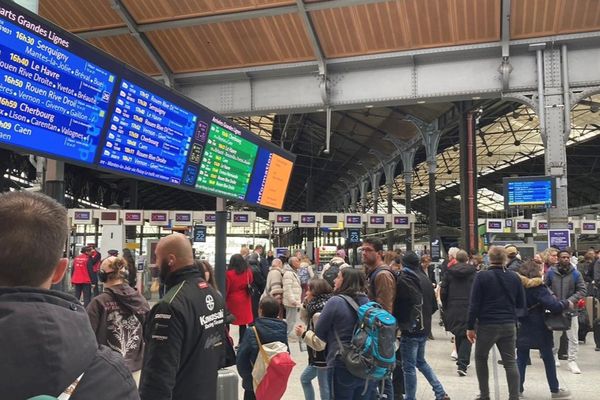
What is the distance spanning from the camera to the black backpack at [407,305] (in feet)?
18.0

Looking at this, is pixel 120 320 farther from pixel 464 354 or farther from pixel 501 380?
pixel 501 380

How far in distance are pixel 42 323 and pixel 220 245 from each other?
16.1 ft

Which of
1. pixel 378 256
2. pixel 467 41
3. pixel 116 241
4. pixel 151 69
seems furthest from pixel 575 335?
pixel 116 241

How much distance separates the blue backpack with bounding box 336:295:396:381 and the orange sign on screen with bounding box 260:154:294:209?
10.8 ft

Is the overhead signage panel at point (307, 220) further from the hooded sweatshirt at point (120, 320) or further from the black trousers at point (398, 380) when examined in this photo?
the hooded sweatshirt at point (120, 320)

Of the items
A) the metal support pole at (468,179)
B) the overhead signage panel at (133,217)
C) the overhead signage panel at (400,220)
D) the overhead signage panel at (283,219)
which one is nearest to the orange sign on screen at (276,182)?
the metal support pole at (468,179)

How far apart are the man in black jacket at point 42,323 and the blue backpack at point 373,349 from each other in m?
2.91

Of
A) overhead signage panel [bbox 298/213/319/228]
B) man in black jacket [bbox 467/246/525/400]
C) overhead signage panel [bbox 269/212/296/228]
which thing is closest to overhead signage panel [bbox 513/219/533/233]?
overhead signage panel [bbox 298/213/319/228]

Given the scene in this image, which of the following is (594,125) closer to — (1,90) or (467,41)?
(467,41)

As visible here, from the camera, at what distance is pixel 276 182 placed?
7207 mm

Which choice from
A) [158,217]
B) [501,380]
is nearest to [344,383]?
[501,380]

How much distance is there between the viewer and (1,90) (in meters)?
3.14

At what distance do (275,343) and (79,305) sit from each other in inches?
129

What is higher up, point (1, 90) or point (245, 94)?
point (245, 94)
